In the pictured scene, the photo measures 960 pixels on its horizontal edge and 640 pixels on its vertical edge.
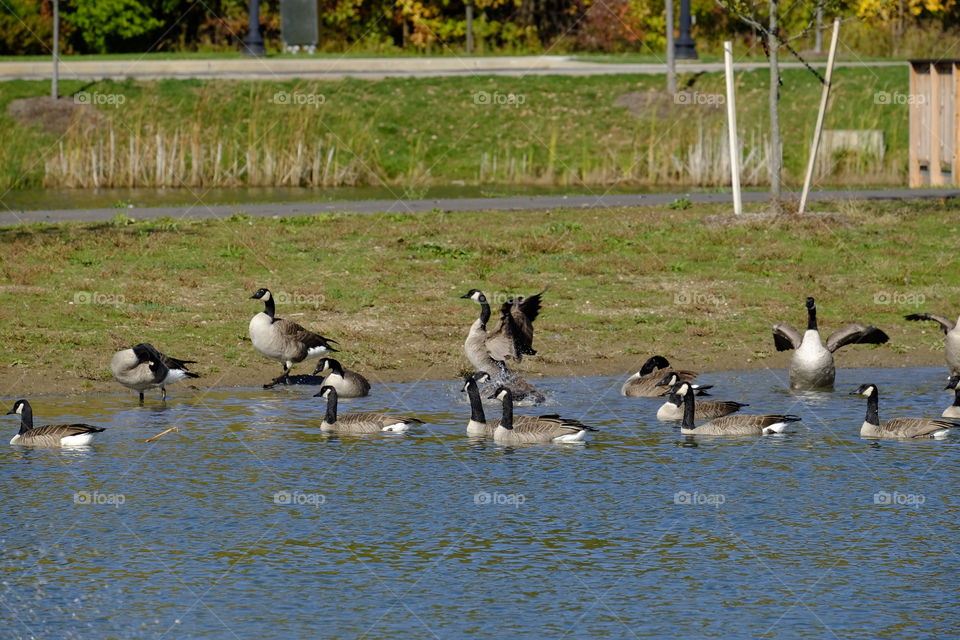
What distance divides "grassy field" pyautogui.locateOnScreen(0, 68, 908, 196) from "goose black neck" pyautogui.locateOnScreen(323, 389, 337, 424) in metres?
22.3

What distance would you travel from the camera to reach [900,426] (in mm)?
17266

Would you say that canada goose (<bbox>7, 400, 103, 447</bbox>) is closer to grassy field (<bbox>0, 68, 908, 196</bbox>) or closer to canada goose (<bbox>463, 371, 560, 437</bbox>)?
canada goose (<bbox>463, 371, 560, 437</bbox>)

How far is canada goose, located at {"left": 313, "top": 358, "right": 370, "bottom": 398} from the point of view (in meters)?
19.5

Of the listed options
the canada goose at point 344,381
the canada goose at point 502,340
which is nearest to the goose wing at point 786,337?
the canada goose at point 502,340

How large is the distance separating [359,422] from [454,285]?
8.98 metres

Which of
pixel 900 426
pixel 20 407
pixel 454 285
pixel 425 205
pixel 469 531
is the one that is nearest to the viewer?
pixel 469 531

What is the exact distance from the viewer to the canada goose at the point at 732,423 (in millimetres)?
17547

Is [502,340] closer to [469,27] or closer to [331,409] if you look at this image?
[331,409]

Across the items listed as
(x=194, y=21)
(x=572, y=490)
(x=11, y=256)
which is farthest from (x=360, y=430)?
(x=194, y=21)

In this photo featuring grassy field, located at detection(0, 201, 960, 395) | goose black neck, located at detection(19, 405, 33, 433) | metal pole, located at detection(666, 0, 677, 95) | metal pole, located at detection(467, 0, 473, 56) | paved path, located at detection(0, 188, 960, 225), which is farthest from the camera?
metal pole, located at detection(467, 0, 473, 56)

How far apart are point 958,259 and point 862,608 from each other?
1804 cm

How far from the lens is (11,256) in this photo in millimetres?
26812

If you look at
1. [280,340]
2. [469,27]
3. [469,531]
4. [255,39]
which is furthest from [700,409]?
[469,27]

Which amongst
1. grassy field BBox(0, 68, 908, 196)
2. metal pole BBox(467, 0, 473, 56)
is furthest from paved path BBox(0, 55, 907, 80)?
metal pole BBox(467, 0, 473, 56)
